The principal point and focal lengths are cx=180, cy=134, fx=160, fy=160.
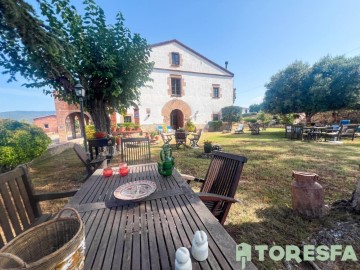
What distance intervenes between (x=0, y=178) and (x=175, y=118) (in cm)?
1560

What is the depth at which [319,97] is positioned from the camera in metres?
11.2

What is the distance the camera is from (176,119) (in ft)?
55.4

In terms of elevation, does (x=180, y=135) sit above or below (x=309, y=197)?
above

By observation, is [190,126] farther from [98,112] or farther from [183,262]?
[183,262]

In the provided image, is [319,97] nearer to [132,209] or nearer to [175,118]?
[175,118]

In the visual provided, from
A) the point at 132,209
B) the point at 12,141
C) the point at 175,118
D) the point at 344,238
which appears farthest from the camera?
the point at 175,118

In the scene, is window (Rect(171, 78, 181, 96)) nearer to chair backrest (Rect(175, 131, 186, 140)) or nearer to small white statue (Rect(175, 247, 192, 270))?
chair backrest (Rect(175, 131, 186, 140))

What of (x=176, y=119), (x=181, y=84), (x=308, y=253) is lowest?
(x=308, y=253)

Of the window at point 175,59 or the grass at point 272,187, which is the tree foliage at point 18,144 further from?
the window at point 175,59

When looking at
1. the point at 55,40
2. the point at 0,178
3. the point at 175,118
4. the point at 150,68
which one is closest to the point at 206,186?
the point at 0,178

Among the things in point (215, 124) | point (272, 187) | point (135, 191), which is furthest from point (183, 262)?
point (215, 124)

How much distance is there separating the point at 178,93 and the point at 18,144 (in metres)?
12.7

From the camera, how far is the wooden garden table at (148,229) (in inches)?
33.4

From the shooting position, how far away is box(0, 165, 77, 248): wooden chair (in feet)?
4.54
